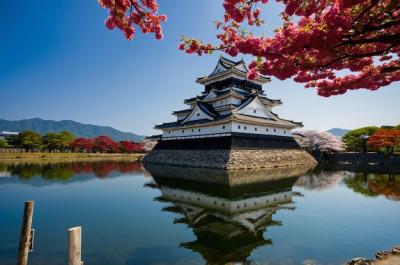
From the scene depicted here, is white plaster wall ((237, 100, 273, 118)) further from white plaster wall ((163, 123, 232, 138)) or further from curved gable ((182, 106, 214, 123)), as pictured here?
curved gable ((182, 106, 214, 123))

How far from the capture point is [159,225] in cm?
754

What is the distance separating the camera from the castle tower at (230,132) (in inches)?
928

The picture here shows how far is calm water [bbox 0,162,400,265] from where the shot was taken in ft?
18.0

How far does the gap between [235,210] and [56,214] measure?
6.72 metres

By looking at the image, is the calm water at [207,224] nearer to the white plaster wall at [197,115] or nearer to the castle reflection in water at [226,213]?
the castle reflection in water at [226,213]

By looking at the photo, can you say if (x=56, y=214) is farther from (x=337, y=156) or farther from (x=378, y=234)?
(x=337, y=156)

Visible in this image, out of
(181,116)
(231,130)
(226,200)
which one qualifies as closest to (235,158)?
(231,130)

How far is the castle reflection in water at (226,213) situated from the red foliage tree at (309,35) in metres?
4.59

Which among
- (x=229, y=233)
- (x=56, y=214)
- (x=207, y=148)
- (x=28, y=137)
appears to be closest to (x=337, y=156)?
(x=207, y=148)

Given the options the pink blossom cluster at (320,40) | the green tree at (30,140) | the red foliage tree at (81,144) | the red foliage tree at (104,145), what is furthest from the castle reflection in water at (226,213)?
the green tree at (30,140)

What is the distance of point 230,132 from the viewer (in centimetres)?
2386

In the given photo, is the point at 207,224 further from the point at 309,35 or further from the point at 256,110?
the point at 256,110

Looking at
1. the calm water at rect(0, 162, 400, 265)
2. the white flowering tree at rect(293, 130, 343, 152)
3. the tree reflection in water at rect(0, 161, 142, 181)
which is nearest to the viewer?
the calm water at rect(0, 162, 400, 265)

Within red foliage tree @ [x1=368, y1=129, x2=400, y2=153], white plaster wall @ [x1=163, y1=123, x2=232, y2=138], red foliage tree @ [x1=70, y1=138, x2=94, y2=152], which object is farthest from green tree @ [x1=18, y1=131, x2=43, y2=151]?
red foliage tree @ [x1=368, y1=129, x2=400, y2=153]
